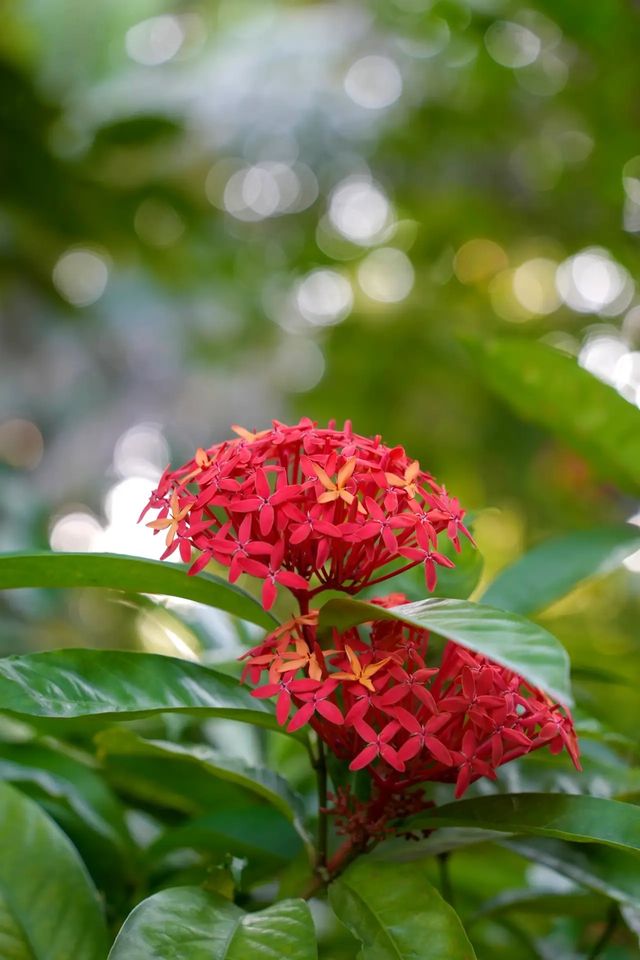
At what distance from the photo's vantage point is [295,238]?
312cm

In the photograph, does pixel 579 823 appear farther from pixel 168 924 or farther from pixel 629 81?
pixel 629 81

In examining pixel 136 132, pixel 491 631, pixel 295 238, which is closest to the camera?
pixel 491 631

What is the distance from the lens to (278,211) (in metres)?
3.23

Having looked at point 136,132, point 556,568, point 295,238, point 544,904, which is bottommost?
point 544,904

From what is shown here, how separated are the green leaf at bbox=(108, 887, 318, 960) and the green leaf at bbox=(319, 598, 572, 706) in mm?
203

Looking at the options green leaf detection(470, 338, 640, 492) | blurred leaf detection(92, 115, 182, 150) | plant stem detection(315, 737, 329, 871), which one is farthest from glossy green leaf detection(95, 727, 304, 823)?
blurred leaf detection(92, 115, 182, 150)

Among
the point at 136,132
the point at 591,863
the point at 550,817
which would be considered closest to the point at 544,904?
the point at 591,863

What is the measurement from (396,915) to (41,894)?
0.97ft

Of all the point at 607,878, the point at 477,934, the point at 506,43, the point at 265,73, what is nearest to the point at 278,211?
the point at 265,73

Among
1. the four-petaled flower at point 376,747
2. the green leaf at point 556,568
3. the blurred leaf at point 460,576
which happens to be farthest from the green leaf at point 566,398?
the four-petaled flower at point 376,747

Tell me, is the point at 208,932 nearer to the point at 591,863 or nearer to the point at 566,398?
the point at 591,863

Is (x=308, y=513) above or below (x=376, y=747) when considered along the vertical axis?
above

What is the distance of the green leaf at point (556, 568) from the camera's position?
909mm

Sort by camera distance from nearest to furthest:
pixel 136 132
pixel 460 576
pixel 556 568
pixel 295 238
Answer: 1. pixel 460 576
2. pixel 556 568
3. pixel 136 132
4. pixel 295 238
